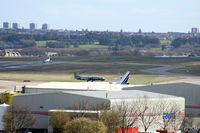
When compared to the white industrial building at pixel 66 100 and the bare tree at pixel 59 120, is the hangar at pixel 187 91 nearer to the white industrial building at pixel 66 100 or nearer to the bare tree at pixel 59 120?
the white industrial building at pixel 66 100

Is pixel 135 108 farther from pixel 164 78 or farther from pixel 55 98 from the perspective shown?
pixel 164 78

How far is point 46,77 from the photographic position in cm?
16738

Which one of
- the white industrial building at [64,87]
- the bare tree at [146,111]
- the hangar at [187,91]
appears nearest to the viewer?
the bare tree at [146,111]

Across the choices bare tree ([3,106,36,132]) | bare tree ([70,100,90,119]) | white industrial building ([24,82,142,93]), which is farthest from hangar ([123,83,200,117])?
bare tree ([3,106,36,132])

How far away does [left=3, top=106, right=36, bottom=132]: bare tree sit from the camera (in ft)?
233

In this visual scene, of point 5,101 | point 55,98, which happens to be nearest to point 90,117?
point 55,98

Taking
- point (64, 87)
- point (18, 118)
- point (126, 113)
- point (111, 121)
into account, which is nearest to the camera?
point (111, 121)

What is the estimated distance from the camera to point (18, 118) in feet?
238

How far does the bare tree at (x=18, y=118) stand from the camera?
7112cm

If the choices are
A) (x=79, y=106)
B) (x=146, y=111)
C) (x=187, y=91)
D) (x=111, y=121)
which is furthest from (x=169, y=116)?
(x=187, y=91)

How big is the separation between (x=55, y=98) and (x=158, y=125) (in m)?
14.8

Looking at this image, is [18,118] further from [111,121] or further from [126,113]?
[111,121]

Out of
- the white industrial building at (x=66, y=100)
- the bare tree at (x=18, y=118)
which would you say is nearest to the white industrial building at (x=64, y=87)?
the white industrial building at (x=66, y=100)

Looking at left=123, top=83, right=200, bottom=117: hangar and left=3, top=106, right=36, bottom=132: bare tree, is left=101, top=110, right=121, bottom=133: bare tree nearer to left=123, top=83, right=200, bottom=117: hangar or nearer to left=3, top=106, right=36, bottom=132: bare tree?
left=3, top=106, right=36, bottom=132: bare tree
